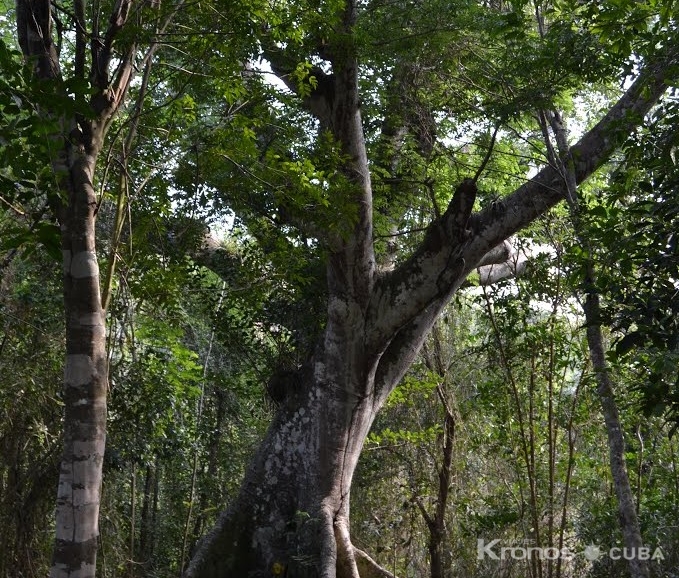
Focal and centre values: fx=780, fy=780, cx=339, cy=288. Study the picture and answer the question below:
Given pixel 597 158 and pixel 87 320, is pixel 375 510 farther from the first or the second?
pixel 87 320

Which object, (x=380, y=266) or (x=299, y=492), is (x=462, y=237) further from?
(x=299, y=492)

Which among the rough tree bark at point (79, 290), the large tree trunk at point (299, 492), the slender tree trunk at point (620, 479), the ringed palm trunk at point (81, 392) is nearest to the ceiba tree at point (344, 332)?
the large tree trunk at point (299, 492)

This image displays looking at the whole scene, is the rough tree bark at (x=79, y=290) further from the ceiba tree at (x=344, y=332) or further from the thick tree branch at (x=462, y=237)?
the thick tree branch at (x=462, y=237)

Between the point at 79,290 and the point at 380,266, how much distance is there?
15.3 ft

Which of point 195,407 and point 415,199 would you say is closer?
point 415,199

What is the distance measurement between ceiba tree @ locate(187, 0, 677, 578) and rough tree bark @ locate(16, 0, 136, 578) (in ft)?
7.45

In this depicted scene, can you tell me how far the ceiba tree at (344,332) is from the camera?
559cm

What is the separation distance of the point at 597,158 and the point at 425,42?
164 cm

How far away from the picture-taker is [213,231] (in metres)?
7.86

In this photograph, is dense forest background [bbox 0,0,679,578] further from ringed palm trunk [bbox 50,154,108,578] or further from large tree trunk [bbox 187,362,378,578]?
ringed palm trunk [bbox 50,154,108,578]

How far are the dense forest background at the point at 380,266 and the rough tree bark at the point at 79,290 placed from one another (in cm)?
32

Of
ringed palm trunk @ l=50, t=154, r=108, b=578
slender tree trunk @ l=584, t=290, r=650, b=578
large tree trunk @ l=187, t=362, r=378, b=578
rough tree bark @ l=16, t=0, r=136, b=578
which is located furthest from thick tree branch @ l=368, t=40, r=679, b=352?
ringed palm trunk @ l=50, t=154, r=108, b=578

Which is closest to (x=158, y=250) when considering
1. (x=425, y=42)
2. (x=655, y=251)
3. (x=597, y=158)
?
(x=425, y=42)

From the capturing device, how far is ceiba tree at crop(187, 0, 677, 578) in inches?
220
